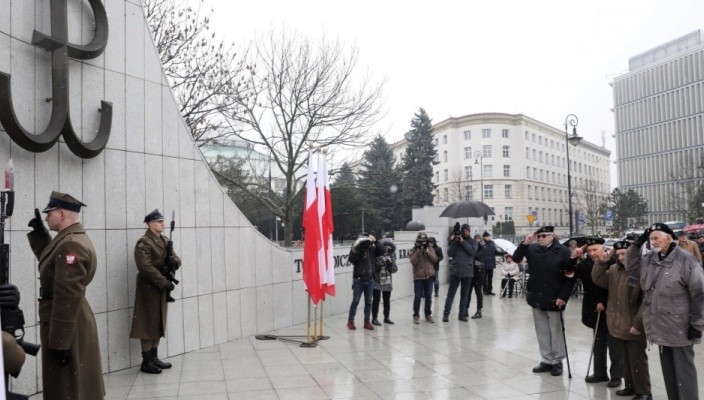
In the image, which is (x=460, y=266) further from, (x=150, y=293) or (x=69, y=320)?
(x=69, y=320)

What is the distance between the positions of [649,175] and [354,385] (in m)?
Result: 97.2

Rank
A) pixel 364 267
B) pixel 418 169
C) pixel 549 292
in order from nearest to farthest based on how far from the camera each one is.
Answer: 1. pixel 549 292
2. pixel 364 267
3. pixel 418 169

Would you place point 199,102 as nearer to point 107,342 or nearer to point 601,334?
point 107,342

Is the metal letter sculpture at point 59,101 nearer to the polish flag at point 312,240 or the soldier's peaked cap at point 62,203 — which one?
the soldier's peaked cap at point 62,203

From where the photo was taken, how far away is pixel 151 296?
7.52m

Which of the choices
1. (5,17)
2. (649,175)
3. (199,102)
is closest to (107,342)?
(5,17)

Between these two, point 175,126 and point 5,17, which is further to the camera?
point 175,126

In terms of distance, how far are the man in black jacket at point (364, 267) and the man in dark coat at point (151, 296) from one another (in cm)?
396

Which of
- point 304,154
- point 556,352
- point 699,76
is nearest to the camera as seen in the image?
point 556,352

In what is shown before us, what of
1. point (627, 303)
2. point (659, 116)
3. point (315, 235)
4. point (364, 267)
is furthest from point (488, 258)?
point (659, 116)

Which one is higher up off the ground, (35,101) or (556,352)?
(35,101)

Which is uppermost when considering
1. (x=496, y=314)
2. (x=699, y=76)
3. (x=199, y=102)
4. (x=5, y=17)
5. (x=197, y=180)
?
(x=699, y=76)

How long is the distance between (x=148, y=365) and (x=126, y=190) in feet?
7.94

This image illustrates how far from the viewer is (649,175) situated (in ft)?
298
